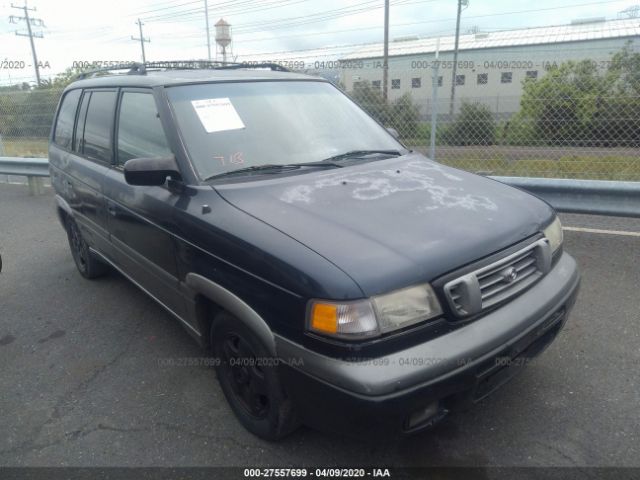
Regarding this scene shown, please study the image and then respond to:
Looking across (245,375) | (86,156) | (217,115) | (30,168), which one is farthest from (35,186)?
(245,375)

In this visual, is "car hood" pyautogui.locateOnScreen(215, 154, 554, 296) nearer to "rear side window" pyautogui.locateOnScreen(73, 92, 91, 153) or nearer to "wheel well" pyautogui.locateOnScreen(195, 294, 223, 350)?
"wheel well" pyautogui.locateOnScreen(195, 294, 223, 350)

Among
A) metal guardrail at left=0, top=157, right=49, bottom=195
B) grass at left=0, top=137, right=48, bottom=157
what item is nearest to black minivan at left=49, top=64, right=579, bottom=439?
metal guardrail at left=0, top=157, right=49, bottom=195

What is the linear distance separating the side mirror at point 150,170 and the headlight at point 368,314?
1254mm

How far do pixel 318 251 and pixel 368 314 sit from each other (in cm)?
33

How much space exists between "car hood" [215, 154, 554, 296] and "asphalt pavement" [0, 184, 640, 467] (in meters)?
0.71

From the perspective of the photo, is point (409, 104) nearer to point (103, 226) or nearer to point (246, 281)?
point (103, 226)

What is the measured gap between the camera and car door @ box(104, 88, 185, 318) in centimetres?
275

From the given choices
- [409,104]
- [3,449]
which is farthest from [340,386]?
[409,104]

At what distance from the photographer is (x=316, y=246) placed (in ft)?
6.44

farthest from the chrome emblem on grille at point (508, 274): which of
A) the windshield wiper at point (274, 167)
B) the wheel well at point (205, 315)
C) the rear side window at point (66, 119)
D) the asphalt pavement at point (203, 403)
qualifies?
the rear side window at point (66, 119)

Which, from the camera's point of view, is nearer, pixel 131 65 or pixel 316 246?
pixel 316 246

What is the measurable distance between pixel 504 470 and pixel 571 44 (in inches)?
1128

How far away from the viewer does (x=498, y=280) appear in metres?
2.12

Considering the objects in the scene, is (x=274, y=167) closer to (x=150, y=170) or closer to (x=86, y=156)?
(x=150, y=170)
